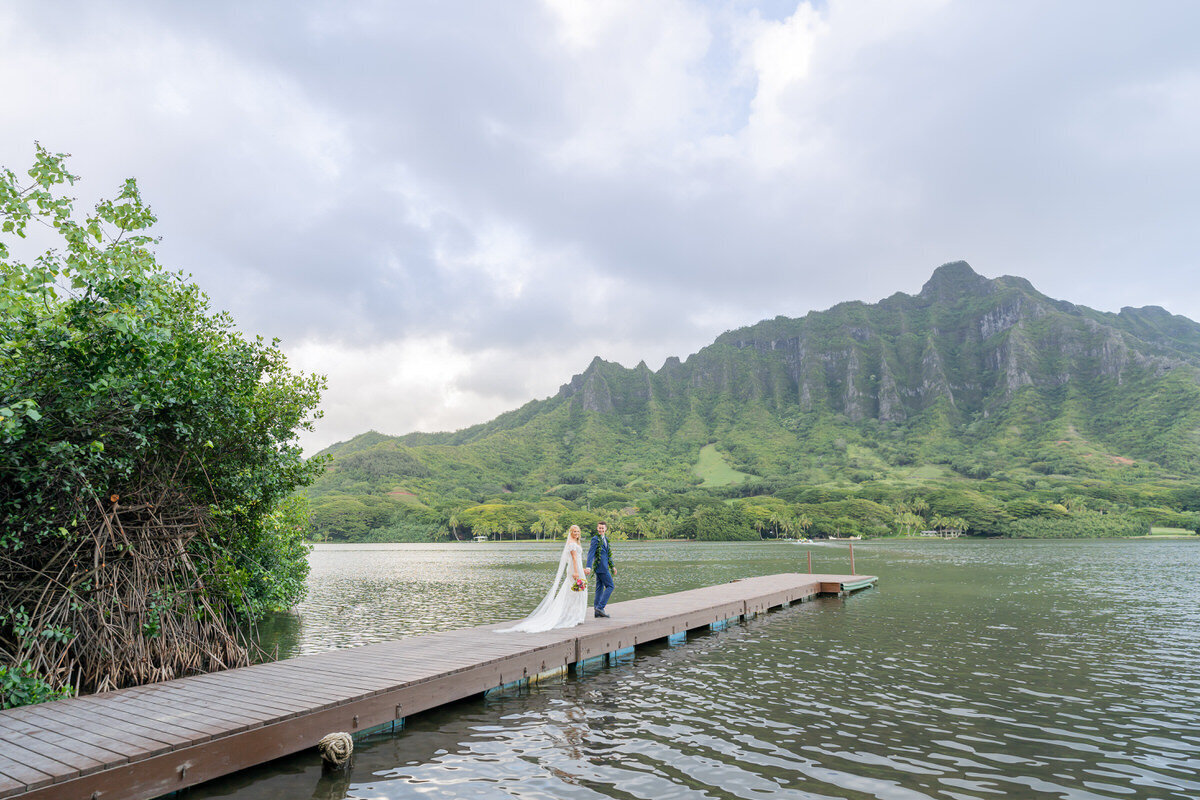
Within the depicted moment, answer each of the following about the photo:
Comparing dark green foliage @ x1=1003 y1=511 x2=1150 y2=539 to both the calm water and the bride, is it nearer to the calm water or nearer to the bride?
the calm water

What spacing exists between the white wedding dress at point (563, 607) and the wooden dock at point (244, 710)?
15.6 inches

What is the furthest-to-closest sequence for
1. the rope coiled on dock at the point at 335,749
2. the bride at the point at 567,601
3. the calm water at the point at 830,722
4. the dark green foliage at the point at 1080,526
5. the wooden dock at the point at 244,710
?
the dark green foliage at the point at 1080,526
the bride at the point at 567,601
the rope coiled on dock at the point at 335,749
the calm water at the point at 830,722
the wooden dock at the point at 244,710

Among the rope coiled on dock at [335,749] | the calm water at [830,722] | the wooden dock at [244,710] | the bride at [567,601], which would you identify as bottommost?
the calm water at [830,722]

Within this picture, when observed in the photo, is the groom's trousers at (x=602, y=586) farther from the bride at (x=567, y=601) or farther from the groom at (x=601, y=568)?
the bride at (x=567, y=601)

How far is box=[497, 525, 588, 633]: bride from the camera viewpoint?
15945mm

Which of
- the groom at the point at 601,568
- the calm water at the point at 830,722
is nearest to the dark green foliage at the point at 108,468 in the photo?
the calm water at the point at 830,722

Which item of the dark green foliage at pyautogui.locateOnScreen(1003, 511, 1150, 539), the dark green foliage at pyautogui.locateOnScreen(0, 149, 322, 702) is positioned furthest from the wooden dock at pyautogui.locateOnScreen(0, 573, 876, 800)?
the dark green foliage at pyautogui.locateOnScreen(1003, 511, 1150, 539)

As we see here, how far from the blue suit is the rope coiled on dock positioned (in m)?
A: 9.05

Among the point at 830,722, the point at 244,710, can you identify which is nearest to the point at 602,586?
the point at 830,722

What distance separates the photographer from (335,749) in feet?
28.7

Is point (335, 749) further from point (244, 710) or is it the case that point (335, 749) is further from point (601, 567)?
point (601, 567)

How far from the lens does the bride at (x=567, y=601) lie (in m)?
15.9

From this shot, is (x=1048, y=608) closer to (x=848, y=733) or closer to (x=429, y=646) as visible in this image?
(x=848, y=733)

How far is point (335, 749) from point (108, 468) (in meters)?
6.38
